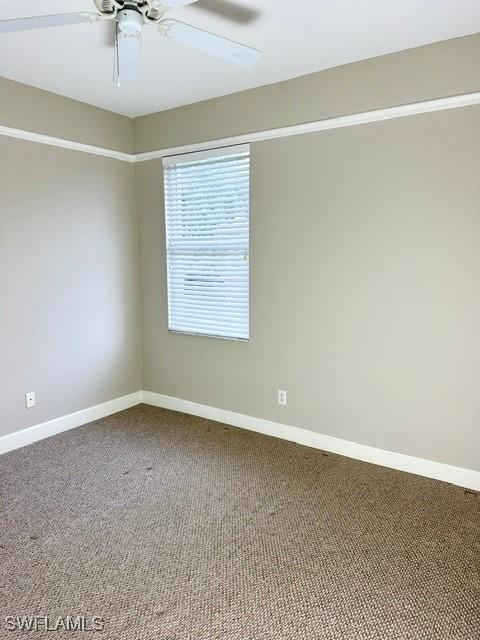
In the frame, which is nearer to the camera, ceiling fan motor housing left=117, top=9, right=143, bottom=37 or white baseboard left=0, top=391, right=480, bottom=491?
ceiling fan motor housing left=117, top=9, right=143, bottom=37

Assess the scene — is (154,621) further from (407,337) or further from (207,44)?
(207,44)

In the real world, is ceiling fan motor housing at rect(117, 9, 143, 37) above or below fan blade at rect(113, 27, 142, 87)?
above

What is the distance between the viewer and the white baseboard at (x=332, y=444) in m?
2.73

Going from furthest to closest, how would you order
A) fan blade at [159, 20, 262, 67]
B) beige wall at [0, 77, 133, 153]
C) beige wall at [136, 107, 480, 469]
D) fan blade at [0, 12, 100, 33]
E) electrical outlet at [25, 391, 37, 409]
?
electrical outlet at [25, 391, 37, 409] < beige wall at [0, 77, 133, 153] < beige wall at [136, 107, 480, 469] < fan blade at [159, 20, 262, 67] < fan blade at [0, 12, 100, 33]

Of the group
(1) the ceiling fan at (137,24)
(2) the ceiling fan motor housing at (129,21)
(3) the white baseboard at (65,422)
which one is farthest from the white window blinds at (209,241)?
(2) the ceiling fan motor housing at (129,21)

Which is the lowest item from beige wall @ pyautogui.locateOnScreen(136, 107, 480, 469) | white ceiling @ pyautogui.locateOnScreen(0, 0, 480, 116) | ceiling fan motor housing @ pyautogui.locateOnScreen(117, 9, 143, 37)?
beige wall @ pyautogui.locateOnScreen(136, 107, 480, 469)

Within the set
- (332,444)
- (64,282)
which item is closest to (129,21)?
(64,282)

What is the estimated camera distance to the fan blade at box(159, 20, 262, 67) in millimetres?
1772

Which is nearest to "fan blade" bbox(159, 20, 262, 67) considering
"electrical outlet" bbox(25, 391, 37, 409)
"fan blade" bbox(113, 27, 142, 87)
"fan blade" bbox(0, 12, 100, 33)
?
"fan blade" bbox(113, 27, 142, 87)

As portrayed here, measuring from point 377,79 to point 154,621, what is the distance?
312cm

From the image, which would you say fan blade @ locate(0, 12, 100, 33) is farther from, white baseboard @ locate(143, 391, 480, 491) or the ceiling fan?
white baseboard @ locate(143, 391, 480, 491)

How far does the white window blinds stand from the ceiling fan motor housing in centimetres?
156

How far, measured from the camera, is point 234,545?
7.03ft

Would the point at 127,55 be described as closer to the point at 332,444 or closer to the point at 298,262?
the point at 298,262
